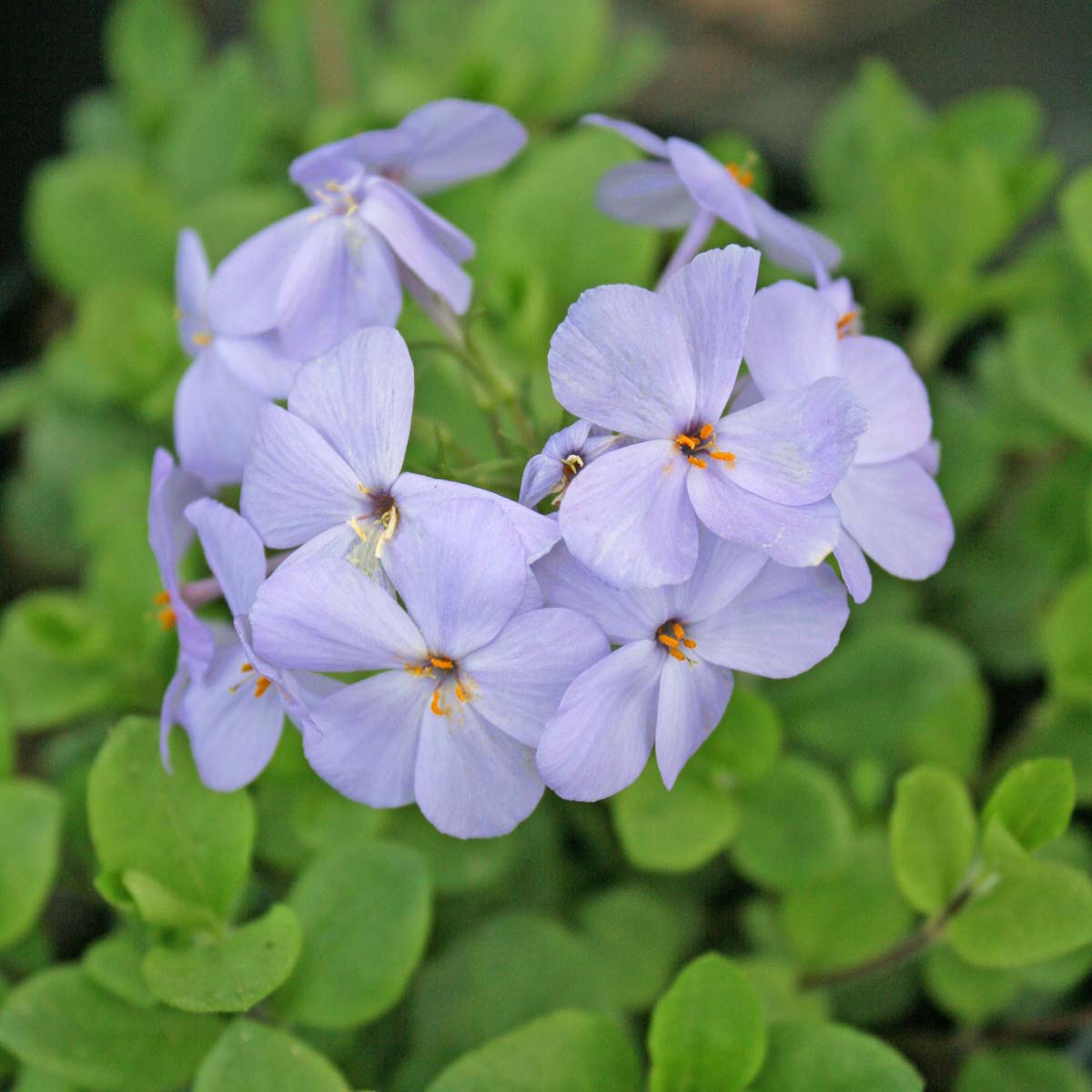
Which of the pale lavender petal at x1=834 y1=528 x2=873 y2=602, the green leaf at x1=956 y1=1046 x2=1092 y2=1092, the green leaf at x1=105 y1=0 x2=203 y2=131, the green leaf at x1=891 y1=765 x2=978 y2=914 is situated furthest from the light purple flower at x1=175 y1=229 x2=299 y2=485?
the green leaf at x1=105 y1=0 x2=203 y2=131

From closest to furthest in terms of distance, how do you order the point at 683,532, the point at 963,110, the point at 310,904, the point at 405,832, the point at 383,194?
the point at 683,532, the point at 383,194, the point at 310,904, the point at 405,832, the point at 963,110

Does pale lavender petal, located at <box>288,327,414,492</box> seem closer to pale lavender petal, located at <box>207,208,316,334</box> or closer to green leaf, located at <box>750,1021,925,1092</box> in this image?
pale lavender petal, located at <box>207,208,316,334</box>

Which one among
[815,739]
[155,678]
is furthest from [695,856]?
[155,678]

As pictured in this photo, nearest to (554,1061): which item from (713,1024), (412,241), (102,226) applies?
(713,1024)

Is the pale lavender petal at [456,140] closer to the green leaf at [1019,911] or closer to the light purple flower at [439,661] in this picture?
the light purple flower at [439,661]

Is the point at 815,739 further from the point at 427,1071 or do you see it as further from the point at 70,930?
the point at 70,930

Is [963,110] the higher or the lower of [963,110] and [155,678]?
the higher

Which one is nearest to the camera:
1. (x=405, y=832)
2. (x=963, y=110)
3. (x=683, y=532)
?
(x=683, y=532)
